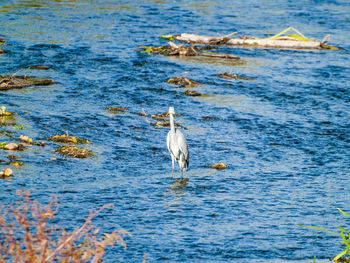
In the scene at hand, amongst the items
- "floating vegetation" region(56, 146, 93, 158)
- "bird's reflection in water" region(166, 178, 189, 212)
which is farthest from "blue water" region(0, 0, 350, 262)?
"floating vegetation" region(56, 146, 93, 158)

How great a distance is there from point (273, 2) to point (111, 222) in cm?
2634

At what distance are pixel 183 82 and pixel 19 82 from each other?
4.30 m

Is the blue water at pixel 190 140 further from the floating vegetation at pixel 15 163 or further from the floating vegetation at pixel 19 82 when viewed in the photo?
the floating vegetation at pixel 19 82

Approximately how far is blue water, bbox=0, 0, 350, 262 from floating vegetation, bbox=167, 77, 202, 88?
→ 0.99 ft

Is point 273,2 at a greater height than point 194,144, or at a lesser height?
greater

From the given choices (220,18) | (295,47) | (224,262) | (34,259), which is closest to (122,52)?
(295,47)

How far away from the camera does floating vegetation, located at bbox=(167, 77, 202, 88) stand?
1644 cm

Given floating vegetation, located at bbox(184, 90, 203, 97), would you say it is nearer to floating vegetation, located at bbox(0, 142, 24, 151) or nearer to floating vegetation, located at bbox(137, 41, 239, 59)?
floating vegetation, located at bbox(137, 41, 239, 59)

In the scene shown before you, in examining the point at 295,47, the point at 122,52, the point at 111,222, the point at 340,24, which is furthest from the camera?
the point at 340,24

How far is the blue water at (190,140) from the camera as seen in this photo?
26.5 feet

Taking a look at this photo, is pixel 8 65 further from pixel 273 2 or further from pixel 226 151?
pixel 273 2

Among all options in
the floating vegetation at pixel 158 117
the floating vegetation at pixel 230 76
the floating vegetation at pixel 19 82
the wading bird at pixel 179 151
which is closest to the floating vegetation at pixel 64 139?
the wading bird at pixel 179 151

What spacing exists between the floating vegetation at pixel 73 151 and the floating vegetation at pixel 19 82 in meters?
4.47

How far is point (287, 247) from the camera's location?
24.9 feet
